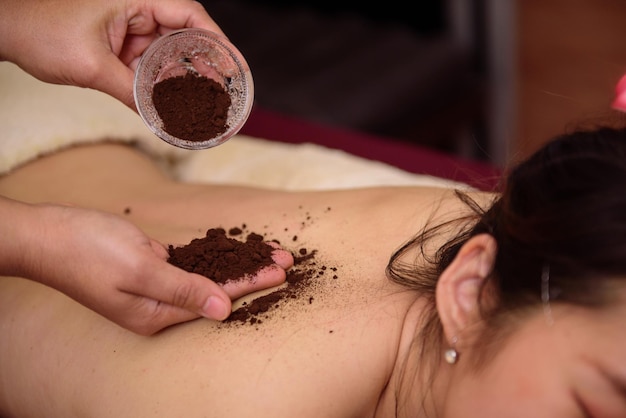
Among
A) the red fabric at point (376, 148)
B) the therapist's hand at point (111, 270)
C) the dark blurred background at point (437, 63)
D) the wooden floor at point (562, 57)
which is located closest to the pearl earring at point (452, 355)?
the therapist's hand at point (111, 270)

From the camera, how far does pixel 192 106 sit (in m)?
1.22

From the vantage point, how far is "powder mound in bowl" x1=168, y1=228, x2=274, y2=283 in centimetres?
113

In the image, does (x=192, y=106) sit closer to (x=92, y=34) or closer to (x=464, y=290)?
(x=92, y=34)

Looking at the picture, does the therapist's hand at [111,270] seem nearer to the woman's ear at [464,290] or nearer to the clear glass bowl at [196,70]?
the clear glass bowl at [196,70]

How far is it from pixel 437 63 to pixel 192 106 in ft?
5.35

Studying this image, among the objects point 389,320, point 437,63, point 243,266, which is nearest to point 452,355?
point 389,320

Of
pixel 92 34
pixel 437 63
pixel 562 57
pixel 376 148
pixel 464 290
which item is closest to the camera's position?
pixel 464 290

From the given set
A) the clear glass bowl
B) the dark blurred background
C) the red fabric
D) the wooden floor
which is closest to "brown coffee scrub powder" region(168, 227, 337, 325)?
the clear glass bowl

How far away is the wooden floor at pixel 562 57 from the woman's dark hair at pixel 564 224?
2166 mm

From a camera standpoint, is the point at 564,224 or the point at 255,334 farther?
the point at 255,334

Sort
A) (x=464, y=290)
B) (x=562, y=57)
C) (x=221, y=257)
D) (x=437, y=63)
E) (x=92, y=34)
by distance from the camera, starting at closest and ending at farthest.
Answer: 1. (x=464, y=290)
2. (x=221, y=257)
3. (x=92, y=34)
4. (x=437, y=63)
5. (x=562, y=57)

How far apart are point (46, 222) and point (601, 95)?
2.66 m

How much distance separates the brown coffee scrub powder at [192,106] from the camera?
3.94 ft

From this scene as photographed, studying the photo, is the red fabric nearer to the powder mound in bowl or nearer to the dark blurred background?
the dark blurred background
